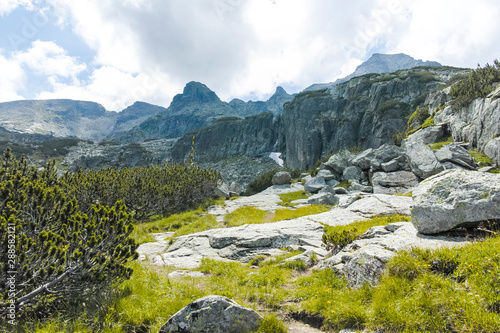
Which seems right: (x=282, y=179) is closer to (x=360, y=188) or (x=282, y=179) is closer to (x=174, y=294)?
(x=360, y=188)

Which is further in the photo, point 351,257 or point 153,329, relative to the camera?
point 351,257

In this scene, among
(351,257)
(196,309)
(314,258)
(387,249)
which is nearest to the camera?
(196,309)

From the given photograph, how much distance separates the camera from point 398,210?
532 inches

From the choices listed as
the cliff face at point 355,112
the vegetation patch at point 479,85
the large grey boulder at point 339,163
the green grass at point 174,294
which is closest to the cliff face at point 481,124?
the vegetation patch at point 479,85

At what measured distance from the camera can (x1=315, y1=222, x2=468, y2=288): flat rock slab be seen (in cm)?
663

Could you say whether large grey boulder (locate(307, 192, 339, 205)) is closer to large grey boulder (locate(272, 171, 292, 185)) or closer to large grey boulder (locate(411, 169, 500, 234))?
large grey boulder (locate(411, 169, 500, 234))

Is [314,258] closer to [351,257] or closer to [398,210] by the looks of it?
[351,257]

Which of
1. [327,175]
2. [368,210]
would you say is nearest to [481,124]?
[327,175]

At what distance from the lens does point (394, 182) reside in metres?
28.6

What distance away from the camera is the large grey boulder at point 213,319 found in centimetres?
525

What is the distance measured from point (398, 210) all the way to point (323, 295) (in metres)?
9.28

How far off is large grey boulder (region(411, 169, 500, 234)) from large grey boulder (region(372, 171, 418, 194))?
2043 cm

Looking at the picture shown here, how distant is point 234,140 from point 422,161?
469ft

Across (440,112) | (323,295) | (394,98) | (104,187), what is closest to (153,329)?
(323,295)
